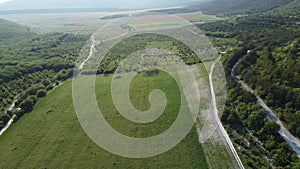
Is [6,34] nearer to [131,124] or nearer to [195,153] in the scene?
[131,124]

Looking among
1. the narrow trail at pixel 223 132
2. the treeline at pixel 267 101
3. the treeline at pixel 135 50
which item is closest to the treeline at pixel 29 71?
the treeline at pixel 135 50

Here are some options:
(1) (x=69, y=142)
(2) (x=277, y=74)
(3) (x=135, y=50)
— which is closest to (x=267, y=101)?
(2) (x=277, y=74)

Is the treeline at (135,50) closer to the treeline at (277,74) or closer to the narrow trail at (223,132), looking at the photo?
the treeline at (277,74)

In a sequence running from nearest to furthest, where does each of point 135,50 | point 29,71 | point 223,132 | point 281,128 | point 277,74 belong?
point 281,128
point 223,132
point 277,74
point 29,71
point 135,50

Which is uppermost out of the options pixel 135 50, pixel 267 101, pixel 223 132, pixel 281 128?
pixel 267 101

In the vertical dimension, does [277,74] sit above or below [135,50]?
above

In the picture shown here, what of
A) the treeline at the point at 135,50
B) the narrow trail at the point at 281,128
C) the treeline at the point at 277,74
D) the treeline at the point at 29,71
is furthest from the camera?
the treeline at the point at 135,50

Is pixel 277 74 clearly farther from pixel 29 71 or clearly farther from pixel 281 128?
pixel 29 71
